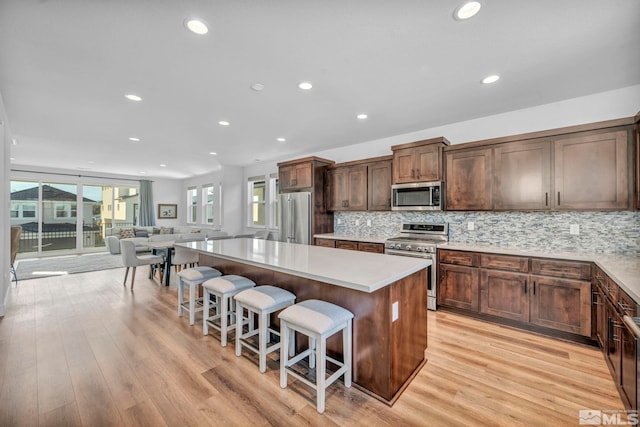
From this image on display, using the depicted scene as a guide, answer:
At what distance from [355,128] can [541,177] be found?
2421 millimetres

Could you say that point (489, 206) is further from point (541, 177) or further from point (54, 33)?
point (54, 33)

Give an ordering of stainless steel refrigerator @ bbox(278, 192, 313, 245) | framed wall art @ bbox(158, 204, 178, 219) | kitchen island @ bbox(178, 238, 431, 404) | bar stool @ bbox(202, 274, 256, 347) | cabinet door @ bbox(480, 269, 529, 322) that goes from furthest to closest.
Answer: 1. framed wall art @ bbox(158, 204, 178, 219)
2. stainless steel refrigerator @ bbox(278, 192, 313, 245)
3. cabinet door @ bbox(480, 269, 529, 322)
4. bar stool @ bbox(202, 274, 256, 347)
5. kitchen island @ bbox(178, 238, 431, 404)

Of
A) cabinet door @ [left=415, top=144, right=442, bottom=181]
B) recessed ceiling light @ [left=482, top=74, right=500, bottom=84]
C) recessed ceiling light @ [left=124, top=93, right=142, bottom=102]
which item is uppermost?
recessed ceiling light @ [left=124, top=93, right=142, bottom=102]

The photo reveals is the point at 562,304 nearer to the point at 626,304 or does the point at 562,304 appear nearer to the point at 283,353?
the point at 626,304

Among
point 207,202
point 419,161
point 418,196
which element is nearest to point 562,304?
point 418,196

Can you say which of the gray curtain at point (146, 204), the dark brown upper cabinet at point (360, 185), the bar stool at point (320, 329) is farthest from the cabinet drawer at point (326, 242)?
the gray curtain at point (146, 204)

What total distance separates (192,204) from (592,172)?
35.3ft

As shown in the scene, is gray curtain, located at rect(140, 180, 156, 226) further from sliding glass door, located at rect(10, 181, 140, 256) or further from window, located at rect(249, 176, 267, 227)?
window, located at rect(249, 176, 267, 227)

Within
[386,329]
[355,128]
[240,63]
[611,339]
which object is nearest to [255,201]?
[355,128]

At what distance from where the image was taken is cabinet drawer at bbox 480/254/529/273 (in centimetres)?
283

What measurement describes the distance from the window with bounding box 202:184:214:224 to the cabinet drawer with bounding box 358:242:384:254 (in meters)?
6.71

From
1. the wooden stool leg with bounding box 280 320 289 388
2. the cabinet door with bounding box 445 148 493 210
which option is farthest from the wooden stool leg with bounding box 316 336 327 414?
the cabinet door with bounding box 445 148 493 210

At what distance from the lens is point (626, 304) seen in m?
1.63

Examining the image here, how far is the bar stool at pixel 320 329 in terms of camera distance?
1671mm
